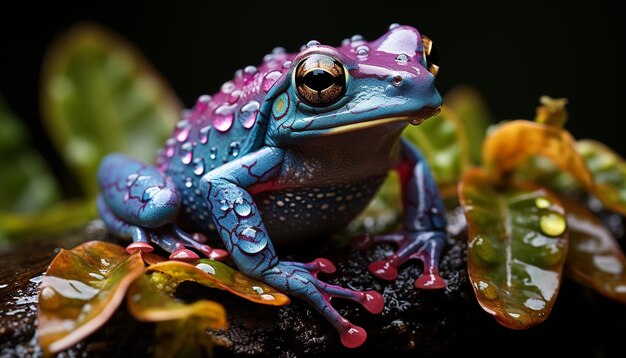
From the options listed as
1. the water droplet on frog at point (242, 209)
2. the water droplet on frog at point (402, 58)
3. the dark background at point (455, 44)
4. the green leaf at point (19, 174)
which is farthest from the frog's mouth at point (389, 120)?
the dark background at point (455, 44)

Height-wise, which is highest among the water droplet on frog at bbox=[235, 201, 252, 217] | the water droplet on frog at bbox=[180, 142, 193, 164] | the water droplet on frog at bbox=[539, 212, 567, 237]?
the water droplet on frog at bbox=[180, 142, 193, 164]

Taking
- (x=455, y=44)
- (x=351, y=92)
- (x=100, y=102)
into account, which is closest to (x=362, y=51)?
(x=351, y=92)

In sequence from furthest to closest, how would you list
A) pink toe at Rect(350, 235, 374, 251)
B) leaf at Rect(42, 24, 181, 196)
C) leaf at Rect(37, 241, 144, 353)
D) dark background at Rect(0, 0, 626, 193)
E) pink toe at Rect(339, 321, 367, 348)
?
dark background at Rect(0, 0, 626, 193) < leaf at Rect(42, 24, 181, 196) < pink toe at Rect(350, 235, 374, 251) < pink toe at Rect(339, 321, 367, 348) < leaf at Rect(37, 241, 144, 353)

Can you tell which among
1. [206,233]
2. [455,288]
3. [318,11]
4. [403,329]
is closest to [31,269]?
[206,233]

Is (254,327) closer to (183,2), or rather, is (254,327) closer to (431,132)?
(431,132)

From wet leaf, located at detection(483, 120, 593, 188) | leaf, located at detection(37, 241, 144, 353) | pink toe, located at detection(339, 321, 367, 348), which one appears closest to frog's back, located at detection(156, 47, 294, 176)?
leaf, located at detection(37, 241, 144, 353)

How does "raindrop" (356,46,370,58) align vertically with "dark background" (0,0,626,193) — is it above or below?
above

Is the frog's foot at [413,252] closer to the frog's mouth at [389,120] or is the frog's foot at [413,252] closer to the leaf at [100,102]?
the frog's mouth at [389,120]

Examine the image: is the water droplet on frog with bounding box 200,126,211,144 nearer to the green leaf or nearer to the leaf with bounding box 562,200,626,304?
the leaf with bounding box 562,200,626,304
